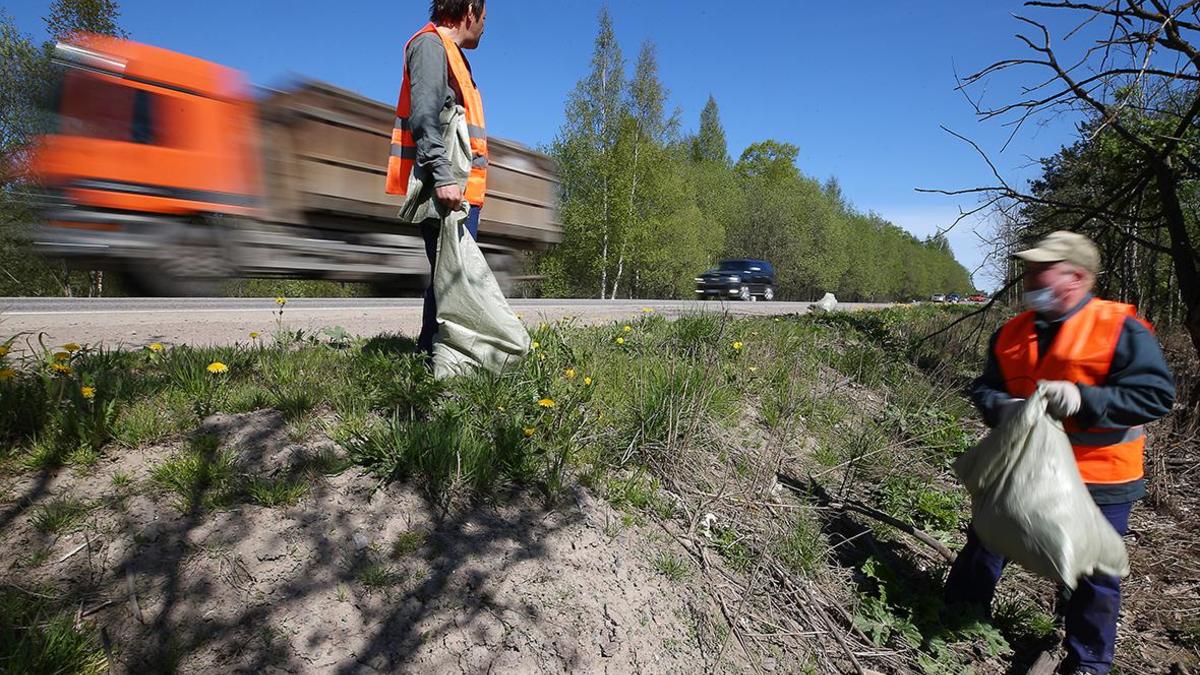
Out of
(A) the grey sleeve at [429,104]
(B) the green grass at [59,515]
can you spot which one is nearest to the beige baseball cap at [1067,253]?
(A) the grey sleeve at [429,104]

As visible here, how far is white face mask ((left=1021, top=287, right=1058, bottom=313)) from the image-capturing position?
222 cm

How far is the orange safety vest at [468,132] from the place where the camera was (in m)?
2.81

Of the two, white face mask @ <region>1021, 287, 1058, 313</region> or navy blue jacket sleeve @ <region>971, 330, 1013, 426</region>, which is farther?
navy blue jacket sleeve @ <region>971, 330, 1013, 426</region>

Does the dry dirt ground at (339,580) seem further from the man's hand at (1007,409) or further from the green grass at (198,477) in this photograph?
the man's hand at (1007,409)

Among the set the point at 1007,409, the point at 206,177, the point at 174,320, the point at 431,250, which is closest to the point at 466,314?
the point at 431,250

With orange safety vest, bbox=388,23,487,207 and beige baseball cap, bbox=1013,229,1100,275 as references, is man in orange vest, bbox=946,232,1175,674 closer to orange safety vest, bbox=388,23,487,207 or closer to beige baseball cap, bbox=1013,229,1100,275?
beige baseball cap, bbox=1013,229,1100,275

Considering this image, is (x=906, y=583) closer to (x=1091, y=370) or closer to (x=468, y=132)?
(x=1091, y=370)

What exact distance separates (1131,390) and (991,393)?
0.44m

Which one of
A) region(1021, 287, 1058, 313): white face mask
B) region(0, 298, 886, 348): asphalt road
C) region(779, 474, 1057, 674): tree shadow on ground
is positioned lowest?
region(779, 474, 1057, 674): tree shadow on ground

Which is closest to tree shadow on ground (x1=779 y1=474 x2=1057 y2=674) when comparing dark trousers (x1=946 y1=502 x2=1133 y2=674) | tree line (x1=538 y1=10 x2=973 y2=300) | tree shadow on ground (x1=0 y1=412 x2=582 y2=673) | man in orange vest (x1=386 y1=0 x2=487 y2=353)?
dark trousers (x1=946 y1=502 x2=1133 y2=674)

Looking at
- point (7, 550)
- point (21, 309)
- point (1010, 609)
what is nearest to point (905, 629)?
point (1010, 609)

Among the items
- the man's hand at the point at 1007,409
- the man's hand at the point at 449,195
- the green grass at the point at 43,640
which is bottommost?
the green grass at the point at 43,640

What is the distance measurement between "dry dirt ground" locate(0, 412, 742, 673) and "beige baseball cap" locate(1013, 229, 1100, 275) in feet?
6.24

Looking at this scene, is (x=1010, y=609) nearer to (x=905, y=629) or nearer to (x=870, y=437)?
(x=905, y=629)
